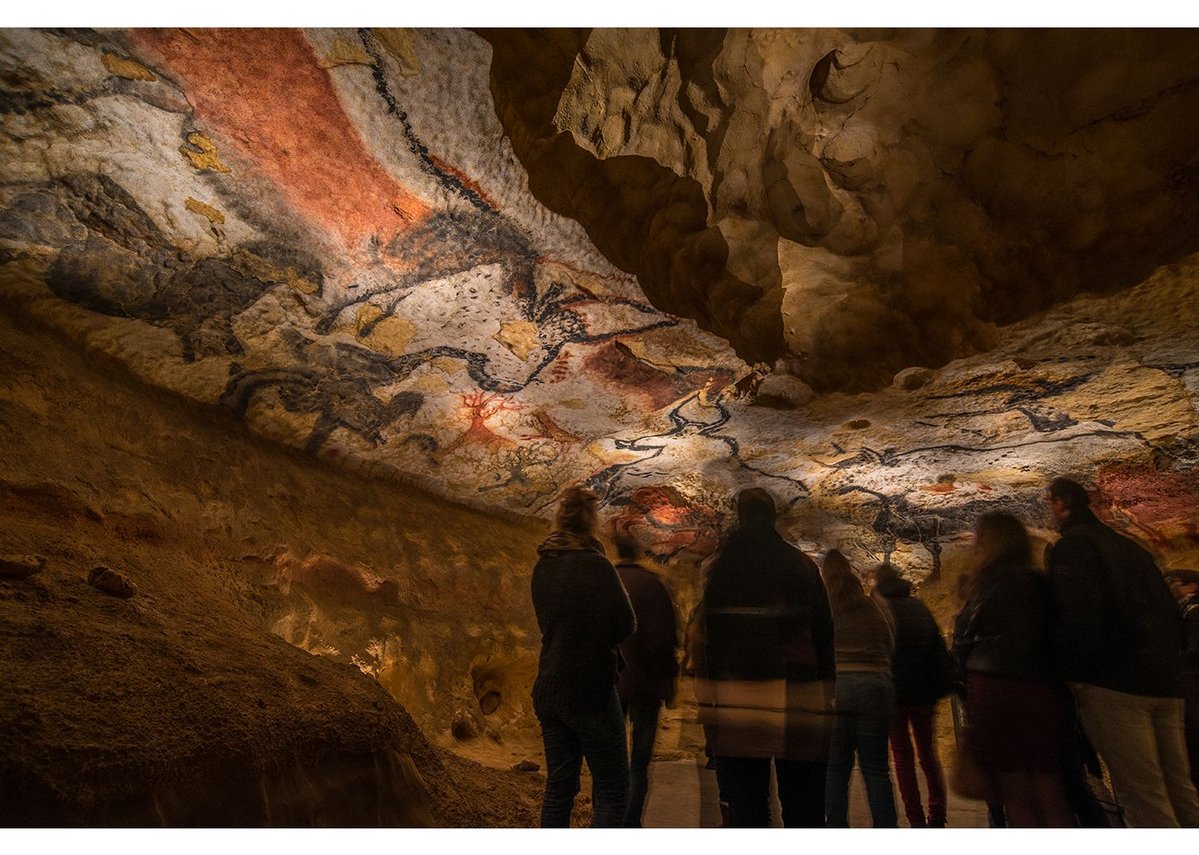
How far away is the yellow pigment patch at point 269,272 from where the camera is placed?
345cm

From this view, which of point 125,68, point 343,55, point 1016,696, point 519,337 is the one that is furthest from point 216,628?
point 1016,696

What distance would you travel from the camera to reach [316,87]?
2531 mm

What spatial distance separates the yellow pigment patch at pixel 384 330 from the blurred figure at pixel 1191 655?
12.3ft

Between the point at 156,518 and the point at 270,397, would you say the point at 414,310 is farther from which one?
the point at 156,518

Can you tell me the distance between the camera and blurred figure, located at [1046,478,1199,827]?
186 cm

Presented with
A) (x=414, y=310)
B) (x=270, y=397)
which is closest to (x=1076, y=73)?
(x=414, y=310)

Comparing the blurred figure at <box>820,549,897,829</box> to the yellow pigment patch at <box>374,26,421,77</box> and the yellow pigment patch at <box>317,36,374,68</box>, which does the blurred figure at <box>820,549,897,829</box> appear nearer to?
the yellow pigment patch at <box>374,26,421,77</box>

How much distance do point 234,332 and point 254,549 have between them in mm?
1489

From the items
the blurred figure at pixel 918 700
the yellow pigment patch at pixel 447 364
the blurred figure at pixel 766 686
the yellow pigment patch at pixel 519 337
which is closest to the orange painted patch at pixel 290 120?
the yellow pigment patch at pixel 519 337

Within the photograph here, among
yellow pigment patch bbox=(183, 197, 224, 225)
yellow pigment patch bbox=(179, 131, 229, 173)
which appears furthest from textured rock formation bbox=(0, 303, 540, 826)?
yellow pigment patch bbox=(179, 131, 229, 173)

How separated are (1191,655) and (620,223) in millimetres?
2866

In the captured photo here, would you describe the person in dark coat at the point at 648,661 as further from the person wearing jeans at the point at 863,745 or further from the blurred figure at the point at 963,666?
the blurred figure at the point at 963,666

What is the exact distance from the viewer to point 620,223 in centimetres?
266

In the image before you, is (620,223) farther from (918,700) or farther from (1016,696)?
(918,700)
